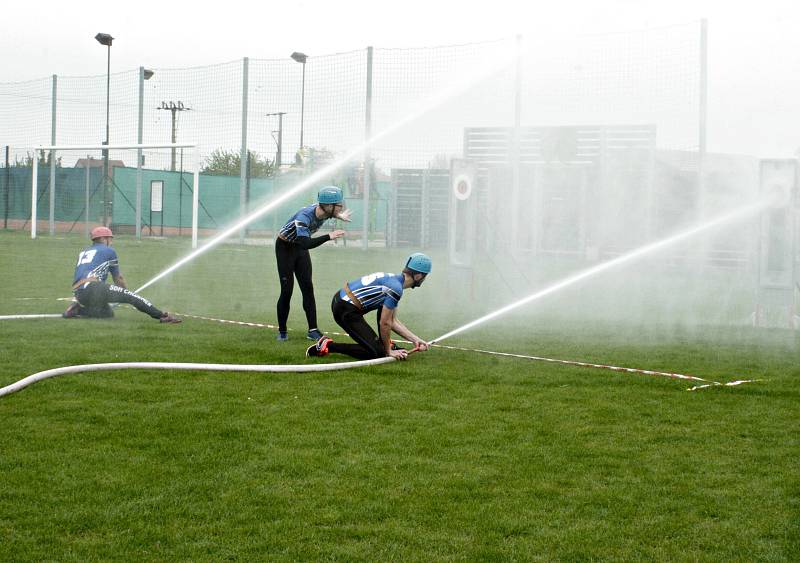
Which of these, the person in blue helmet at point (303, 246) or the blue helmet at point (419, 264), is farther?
the person in blue helmet at point (303, 246)

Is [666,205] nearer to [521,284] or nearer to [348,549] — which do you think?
[521,284]

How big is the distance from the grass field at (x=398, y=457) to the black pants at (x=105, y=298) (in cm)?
163

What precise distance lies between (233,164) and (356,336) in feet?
101

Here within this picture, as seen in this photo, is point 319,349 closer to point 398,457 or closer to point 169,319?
point 169,319

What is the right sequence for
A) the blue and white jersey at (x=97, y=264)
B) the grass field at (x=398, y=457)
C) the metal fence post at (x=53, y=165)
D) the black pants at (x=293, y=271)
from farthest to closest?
the metal fence post at (x=53, y=165) → the blue and white jersey at (x=97, y=264) → the black pants at (x=293, y=271) → the grass field at (x=398, y=457)

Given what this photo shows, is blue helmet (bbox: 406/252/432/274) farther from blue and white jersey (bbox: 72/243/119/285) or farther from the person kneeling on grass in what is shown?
blue and white jersey (bbox: 72/243/119/285)

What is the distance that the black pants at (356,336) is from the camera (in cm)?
1117

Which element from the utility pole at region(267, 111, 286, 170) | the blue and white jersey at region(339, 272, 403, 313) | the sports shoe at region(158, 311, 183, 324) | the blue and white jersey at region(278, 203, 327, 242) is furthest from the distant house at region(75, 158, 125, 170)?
the blue and white jersey at region(339, 272, 403, 313)

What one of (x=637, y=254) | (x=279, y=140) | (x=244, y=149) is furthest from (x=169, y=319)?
(x=244, y=149)

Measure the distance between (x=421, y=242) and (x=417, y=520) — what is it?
35.7 meters

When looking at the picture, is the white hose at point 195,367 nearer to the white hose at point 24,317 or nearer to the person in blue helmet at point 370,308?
the person in blue helmet at point 370,308

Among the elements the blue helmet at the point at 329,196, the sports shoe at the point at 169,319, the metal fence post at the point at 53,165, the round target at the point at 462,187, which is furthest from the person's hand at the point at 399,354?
the metal fence post at the point at 53,165

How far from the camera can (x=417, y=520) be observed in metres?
5.52

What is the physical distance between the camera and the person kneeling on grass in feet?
46.8
